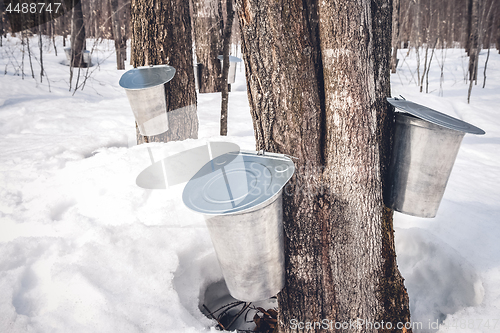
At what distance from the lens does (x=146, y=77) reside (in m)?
2.34

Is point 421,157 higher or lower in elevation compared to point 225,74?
lower

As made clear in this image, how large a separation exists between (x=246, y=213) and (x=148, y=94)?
5.19 feet

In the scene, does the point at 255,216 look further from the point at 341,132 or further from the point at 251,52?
the point at 251,52

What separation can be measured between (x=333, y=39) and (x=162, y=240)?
1365mm

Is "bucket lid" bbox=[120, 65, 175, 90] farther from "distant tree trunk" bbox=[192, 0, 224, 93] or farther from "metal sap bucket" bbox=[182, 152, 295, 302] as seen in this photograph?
"distant tree trunk" bbox=[192, 0, 224, 93]

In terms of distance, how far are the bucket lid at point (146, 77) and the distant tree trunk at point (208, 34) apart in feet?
11.3

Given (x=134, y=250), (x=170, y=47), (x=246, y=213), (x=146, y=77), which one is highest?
(x=170, y=47)

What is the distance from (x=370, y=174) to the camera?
1245 mm

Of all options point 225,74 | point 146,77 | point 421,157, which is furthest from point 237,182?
point 225,74

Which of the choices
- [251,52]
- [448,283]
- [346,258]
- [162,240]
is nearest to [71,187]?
[162,240]

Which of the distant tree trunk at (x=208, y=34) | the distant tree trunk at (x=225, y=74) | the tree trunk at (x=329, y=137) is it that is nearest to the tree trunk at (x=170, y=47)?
the distant tree trunk at (x=225, y=74)

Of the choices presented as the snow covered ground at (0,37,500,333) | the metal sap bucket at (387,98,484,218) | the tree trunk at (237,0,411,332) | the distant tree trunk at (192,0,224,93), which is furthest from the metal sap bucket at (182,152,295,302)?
the distant tree trunk at (192,0,224,93)

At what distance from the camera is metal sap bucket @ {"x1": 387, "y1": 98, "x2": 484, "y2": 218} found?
1.23 meters

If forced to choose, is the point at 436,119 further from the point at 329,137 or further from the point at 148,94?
the point at 148,94
